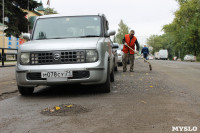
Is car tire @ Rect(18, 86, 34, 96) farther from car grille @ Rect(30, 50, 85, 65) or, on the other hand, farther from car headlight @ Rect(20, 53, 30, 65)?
car grille @ Rect(30, 50, 85, 65)

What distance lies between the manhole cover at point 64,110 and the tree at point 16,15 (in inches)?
1024

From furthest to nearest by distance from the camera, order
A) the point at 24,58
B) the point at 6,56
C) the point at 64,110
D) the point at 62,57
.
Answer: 1. the point at 6,56
2. the point at 24,58
3. the point at 62,57
4. the point at 64,110

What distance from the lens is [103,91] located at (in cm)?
605

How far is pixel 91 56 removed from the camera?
548 centimetres

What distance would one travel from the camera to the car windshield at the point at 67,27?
253 inches

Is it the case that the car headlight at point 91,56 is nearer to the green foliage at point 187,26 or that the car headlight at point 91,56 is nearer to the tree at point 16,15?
the tree at point 16,15

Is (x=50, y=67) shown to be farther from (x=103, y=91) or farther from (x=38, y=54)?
(x=103, y=91)

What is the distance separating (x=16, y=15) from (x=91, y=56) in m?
28.0

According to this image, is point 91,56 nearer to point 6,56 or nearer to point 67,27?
point 67,27

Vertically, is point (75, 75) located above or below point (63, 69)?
below

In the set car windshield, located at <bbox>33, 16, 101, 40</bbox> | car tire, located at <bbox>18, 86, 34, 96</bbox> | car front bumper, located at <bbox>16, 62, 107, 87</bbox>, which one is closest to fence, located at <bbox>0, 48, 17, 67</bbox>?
car windshield, located at <bbox>33, 16, 101, 40</bbox>

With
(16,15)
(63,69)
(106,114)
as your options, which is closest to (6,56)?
(63,69)

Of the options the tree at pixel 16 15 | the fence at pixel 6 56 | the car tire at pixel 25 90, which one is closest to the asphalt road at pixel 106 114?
the car tire at pixel 25 90

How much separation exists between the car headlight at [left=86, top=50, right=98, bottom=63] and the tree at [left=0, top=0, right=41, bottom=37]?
24933 mm
